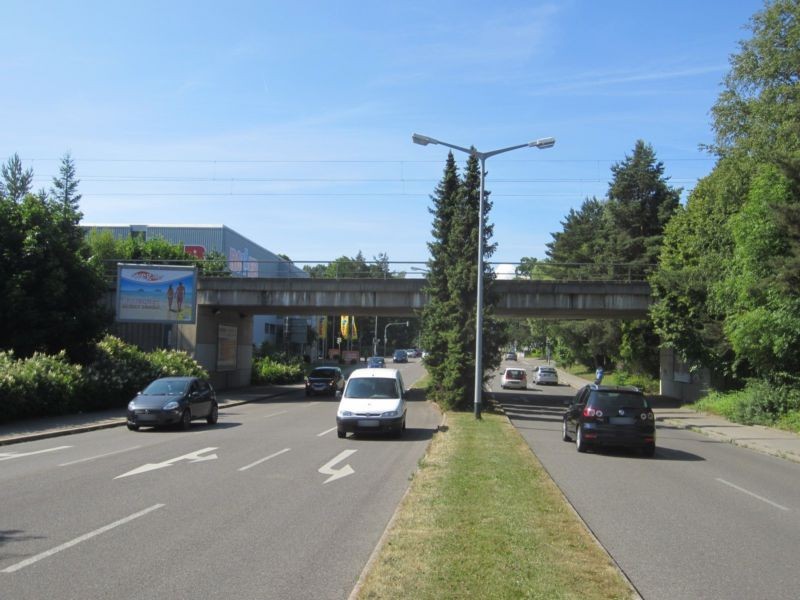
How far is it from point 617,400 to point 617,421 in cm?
51

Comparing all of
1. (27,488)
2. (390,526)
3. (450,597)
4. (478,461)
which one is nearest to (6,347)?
(27,488)

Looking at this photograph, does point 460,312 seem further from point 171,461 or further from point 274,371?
point 274,371

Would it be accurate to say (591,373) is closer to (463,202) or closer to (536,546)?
(463,202)

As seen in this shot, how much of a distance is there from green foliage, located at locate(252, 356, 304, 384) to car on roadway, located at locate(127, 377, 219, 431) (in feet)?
93.9

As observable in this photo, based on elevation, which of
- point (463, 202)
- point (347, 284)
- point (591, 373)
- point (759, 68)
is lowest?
point (591, 373)

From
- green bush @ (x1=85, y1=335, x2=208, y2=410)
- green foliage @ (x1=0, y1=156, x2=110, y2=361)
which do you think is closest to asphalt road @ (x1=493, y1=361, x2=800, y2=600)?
green bush @ (x1=85, y1=335, x2=208, y2=410)

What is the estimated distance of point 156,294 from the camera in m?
37.6

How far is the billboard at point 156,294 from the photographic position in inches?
1480

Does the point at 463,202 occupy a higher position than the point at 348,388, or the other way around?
the point at 463,202

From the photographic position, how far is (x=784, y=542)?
831 centimetres

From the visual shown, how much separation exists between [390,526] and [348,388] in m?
11.9

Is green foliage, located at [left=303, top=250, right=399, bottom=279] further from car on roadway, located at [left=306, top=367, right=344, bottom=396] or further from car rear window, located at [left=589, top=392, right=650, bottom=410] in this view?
car rear window, located at [left=589, top=392, right=650, bottom=410]

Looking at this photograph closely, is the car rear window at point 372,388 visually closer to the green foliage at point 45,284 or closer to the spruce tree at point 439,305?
the spruce tree at point 439,305

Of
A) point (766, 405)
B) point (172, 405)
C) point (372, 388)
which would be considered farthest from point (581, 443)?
point (766, 405)
